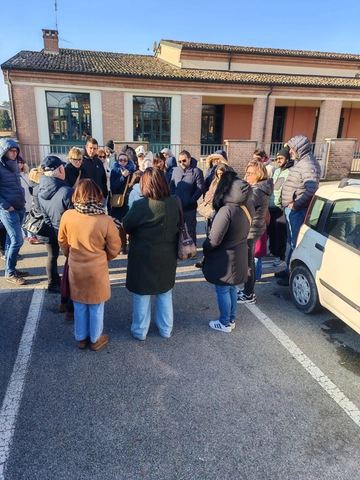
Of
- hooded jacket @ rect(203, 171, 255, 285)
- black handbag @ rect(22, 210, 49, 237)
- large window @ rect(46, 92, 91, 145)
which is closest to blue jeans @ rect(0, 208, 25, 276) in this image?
black handbag @ rect(22, 210, 49, 237)

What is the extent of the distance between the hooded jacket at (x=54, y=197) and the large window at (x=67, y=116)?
13.5m

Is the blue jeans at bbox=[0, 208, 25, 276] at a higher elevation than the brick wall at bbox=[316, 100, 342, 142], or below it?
below

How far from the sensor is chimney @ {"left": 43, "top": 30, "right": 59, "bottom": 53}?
1891 centimetres

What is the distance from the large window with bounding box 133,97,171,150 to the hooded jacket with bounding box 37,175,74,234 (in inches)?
577

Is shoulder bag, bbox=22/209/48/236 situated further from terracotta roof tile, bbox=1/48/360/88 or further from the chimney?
the chimney

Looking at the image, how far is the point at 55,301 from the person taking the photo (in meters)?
4.30

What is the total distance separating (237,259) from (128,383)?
61.7 inches

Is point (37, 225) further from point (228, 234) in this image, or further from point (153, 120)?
point (153, 120)

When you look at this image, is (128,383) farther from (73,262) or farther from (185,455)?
(73,262)

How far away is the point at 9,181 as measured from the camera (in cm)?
451

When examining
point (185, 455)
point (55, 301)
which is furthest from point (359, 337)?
point (55, 301)

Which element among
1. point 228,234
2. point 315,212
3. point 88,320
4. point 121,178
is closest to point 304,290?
point 315,212

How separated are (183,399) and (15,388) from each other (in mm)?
1426

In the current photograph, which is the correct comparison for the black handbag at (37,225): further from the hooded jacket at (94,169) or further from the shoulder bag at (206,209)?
the shoulder bag at (206,209)
